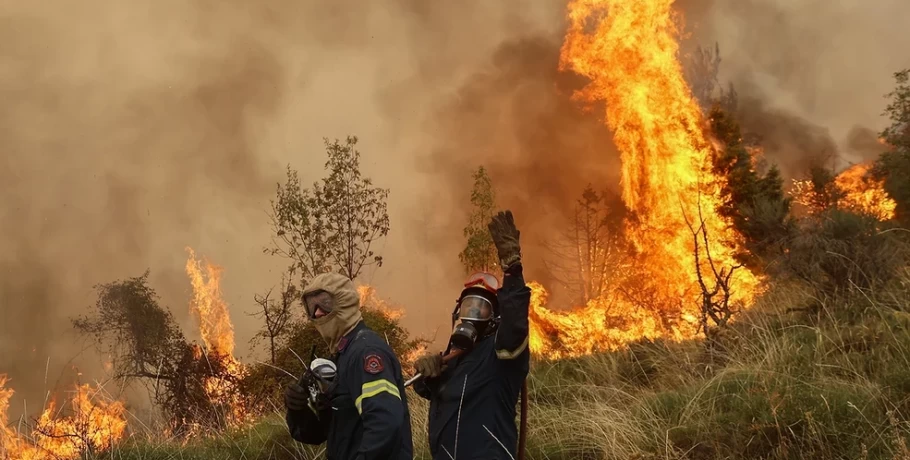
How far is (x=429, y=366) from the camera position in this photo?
4.38m

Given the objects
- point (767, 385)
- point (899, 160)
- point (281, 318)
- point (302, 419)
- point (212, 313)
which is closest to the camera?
point (302, 419)

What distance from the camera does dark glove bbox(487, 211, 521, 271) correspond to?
416cm

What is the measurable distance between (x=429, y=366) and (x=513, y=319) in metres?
0.75

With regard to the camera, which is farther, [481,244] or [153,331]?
[153,331]

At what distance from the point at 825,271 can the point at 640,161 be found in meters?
9.49

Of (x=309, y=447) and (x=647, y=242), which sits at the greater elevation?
(x=647, y=242)

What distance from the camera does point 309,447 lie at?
22.5 feet

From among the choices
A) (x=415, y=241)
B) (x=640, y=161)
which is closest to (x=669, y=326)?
(x=640, y=161)

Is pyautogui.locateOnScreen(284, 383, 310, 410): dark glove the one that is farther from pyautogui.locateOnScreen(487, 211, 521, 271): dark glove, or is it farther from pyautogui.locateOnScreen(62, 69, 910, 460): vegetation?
pyautogui.locateOnScreen(62, 69, 910, 460): vegetation

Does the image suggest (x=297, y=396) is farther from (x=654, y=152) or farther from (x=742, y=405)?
(x=654, y=152)

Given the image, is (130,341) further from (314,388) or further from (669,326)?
(314,388)

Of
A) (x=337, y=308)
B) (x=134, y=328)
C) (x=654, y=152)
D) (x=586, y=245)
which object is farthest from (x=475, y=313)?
(x=586, y=245)

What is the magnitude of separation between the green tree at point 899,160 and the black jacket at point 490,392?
756 inches

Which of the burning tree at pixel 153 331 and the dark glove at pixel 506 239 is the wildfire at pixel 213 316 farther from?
the dark glove at pixel 506 239
